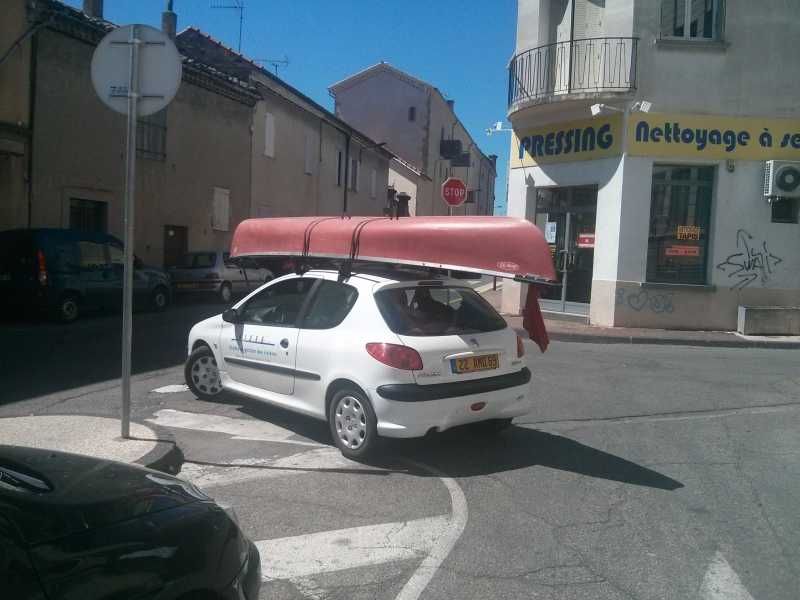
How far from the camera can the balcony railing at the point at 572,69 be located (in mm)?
15055

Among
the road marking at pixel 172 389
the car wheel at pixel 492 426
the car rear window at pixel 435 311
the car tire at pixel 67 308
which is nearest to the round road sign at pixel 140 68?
the car rear window at pixel 435 311

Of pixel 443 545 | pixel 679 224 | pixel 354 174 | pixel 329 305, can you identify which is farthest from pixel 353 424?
pixel 354 174

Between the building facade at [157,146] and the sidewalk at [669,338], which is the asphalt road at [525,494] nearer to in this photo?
the sidewalk at [669,338]

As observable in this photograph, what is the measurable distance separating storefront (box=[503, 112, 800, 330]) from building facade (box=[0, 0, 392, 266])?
12.1 meters

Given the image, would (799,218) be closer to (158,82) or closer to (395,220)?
(395,220)

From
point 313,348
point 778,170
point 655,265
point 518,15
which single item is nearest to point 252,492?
point 313,348

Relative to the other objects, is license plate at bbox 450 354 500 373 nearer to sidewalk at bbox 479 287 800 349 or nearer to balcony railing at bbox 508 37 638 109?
sidewalk at bbox 479 287 800 349

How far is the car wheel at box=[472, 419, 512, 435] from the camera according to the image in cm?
648

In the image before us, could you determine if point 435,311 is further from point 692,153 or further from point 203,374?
point 692,153

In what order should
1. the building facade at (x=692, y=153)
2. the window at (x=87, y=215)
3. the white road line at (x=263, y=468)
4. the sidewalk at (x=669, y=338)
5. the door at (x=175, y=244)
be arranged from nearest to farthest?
the white road line at (x=263, y=468), the sidewalk at (x=669, y=338), the building facade at (x=692, y=153), the window at (x=87, y=215), the door at (x=175, y=244)

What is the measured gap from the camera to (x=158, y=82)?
5523 mm

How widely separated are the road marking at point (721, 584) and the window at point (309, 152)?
87.8 ft

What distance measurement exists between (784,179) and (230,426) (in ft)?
42.6

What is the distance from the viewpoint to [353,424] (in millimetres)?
5777
